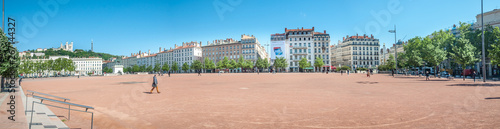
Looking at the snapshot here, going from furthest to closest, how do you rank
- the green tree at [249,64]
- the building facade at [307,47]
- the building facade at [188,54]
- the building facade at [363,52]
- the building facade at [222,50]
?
the building facade at [188,54] → the building facade at [222,50] → the building facade at [363,52] → the building facade at [307,47] → the green tree at [249,64]

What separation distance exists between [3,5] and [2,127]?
4774mm

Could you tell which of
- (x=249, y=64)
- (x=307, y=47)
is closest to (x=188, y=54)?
(x=249, y=64)

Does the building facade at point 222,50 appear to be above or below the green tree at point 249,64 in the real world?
above

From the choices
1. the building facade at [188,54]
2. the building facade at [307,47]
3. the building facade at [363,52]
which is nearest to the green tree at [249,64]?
the building facade at [307,47]

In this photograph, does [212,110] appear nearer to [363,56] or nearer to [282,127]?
[282,127]

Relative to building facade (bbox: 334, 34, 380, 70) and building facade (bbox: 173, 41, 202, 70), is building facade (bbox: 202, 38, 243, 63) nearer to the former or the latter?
building facade (bbox: 173, 41, 202, 70)

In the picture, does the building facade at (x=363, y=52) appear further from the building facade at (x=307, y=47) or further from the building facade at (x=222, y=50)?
the building facade at (x=222, y=50)

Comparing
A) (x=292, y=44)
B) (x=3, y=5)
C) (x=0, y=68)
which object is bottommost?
(x=0, y=68)

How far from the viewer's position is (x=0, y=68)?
991cm

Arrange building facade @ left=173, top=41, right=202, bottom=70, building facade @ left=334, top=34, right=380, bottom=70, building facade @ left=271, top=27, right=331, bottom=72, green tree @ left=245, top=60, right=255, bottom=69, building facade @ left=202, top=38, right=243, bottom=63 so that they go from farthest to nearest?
building facade @ left=173, top=41, right=202, bottom=70 < building facade @ left=202, top=38, right=243, bottom=63 < building facade @ left=334, top=34, right=380, bottom=70 < building facade @ left=271, top=27, right=331, bottom=72 < green tree @ left=245, top=60, right=255, bottom=69

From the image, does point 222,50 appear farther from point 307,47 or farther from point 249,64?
point 307,47

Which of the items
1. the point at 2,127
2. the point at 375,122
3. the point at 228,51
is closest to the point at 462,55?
the point at 375,122

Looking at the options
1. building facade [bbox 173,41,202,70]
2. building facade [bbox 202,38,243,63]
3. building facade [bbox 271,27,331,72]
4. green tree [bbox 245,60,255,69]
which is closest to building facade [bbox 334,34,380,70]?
building facade [bbox 271,27,331,72]

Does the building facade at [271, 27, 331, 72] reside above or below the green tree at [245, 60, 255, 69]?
above
